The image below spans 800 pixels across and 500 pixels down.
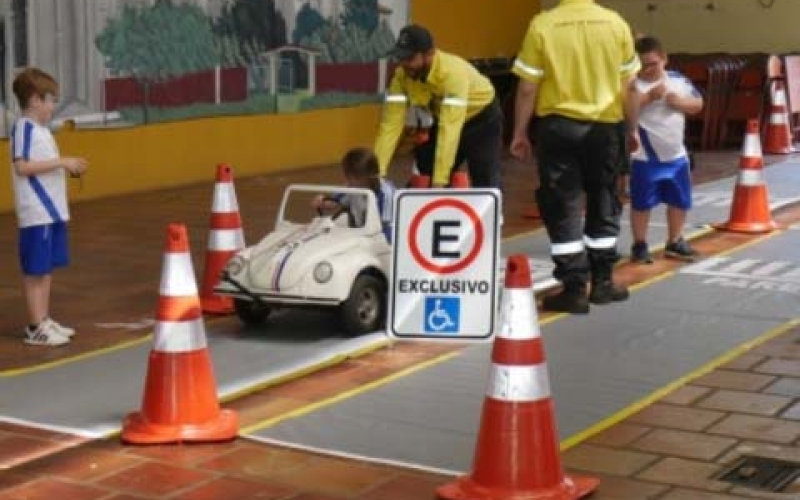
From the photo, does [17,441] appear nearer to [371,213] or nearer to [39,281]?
[39,281]

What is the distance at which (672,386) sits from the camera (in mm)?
6668

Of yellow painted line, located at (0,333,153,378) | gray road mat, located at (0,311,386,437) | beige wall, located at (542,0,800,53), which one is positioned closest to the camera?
gray road mat, located at (0,311,386,437)

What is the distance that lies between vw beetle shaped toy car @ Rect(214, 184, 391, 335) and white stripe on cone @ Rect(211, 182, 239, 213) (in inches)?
19.2

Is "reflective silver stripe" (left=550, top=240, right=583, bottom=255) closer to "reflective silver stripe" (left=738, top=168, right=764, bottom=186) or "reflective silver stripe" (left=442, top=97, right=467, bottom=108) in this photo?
"reflective silver stripe" (left=442, top=97, right=467, bottom=108)

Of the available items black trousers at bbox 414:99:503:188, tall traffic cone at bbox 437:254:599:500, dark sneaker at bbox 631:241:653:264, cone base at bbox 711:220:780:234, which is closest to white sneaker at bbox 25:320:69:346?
black trousers at bbox 414:99:503:188

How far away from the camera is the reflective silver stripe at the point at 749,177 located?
37.0 ft

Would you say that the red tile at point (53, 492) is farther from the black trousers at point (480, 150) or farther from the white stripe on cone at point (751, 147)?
the white stripe on cone at point (751, 147)

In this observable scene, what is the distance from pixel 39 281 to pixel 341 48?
9953 millimetres

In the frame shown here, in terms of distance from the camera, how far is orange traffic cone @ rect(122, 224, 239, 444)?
5.81 m

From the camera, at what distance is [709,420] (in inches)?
242

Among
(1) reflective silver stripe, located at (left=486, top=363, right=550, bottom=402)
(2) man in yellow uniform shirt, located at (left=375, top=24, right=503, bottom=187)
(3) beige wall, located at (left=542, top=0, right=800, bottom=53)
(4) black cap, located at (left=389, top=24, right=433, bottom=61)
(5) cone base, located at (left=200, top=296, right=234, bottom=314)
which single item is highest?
(3) beige wall, located at (left=542, top=0, right=800, bottom=53)

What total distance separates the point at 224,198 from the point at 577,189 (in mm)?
2187

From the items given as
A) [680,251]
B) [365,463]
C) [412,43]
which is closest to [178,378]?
[365,463]

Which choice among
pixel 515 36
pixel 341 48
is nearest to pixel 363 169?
pixel 341 48
